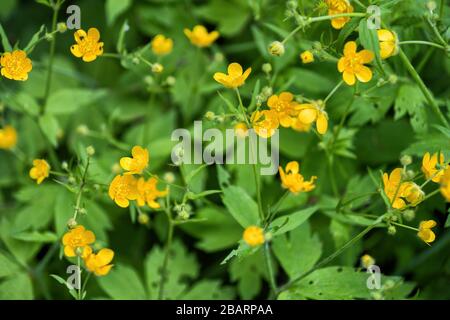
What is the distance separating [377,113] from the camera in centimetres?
306

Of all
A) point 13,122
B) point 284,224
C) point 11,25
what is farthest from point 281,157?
point 11,25

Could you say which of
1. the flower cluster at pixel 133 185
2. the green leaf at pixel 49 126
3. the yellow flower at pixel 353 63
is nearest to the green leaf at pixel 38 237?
the green leaf at pixel 49 126

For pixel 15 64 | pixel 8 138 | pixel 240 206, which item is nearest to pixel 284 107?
pixel 240 206

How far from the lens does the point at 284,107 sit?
2438 millimetres

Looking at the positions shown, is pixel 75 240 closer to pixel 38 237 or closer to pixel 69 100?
pixel 38 237

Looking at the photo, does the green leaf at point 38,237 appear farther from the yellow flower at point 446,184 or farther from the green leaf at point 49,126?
the yellow flower at point 446,184

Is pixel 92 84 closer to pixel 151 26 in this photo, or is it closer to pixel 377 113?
pixel 151 26

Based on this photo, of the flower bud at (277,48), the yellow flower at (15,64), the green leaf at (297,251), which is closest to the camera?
the flower bud at (277,48)

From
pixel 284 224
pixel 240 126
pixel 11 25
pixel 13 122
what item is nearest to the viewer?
pixel 284 224

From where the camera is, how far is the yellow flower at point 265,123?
91.7 inches

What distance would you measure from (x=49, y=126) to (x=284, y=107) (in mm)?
1421

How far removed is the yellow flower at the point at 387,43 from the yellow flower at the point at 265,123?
48cm

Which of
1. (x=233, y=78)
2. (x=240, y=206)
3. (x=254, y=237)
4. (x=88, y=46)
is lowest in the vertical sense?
(x=254, y=237)

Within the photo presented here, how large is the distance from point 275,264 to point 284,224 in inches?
43.6
